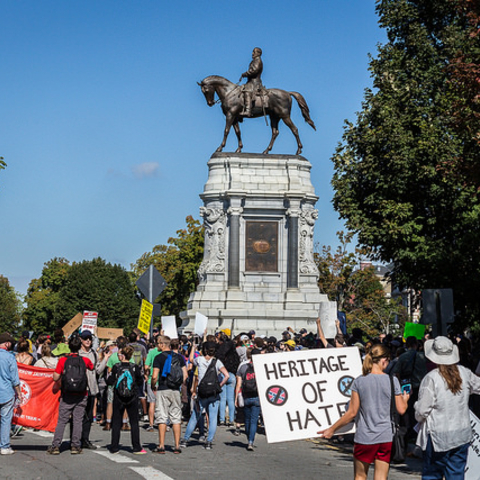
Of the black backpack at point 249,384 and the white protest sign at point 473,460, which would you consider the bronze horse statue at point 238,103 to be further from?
the white protest sign at point 473,460

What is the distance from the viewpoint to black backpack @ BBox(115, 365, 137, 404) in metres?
13.9

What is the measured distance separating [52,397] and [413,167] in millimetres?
18760

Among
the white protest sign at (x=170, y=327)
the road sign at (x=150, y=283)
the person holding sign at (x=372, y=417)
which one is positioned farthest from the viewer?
the white protest sign at (x=170, y=327)

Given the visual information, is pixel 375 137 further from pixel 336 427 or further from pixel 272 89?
pixel 336 427

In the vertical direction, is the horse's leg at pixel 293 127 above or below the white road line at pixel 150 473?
above

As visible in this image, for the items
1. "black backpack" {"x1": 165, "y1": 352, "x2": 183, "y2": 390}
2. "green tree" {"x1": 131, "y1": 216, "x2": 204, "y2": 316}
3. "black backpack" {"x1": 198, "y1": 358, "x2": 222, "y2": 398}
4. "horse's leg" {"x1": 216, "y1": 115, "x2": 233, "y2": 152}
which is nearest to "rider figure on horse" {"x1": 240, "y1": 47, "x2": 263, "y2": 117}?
"horse's leg" {"x1": 216, "y1": 115, "x2": 233, "y2": 152}

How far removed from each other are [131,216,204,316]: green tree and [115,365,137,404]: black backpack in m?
55.9

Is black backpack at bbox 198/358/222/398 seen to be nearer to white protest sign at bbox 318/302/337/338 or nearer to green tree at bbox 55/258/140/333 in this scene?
white protest sign at bbox 318/302/337/338

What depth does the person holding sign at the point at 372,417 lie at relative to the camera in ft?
28.7

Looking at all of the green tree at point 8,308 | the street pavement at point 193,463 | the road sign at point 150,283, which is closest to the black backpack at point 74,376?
the street pavement at point 193,463

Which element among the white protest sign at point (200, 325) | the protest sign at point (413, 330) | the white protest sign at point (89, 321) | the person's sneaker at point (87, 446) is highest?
the white protest sign at point (89, 321)

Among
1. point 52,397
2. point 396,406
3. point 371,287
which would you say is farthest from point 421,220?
point 371,287

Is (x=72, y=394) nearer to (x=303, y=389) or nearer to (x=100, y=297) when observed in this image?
(x=303, y=389)

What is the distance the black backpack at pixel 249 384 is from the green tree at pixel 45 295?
82042 mm
